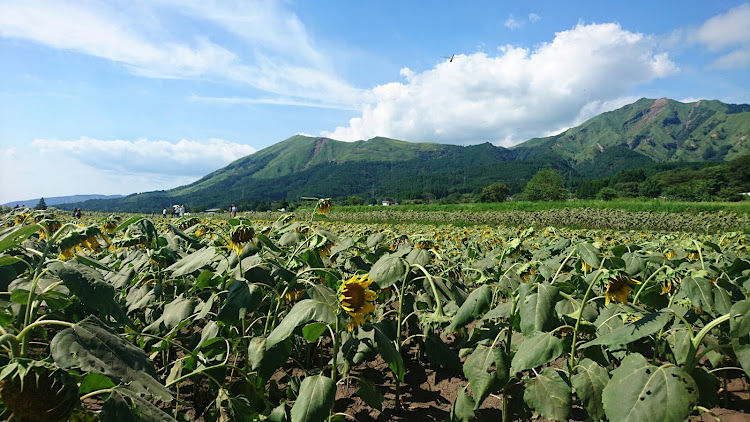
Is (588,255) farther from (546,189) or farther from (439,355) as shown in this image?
(546,189)

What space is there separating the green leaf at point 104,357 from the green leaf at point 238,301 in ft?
2.23

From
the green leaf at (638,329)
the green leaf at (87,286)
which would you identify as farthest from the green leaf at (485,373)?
the green leaf at (87,286)

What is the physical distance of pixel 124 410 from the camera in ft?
3.31

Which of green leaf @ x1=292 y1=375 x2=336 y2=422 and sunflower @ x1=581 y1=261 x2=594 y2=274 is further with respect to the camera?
sunflower @ x1=581 y1=261 x2=594 y2=274

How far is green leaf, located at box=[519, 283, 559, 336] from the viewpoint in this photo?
5.28ft

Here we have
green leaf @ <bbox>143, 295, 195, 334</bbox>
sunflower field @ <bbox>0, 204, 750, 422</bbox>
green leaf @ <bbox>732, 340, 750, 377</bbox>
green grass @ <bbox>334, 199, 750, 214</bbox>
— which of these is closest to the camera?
sunflower field @ <bbox>0, 204, 750, 422</bbox>

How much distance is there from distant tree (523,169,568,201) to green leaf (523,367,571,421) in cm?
8647

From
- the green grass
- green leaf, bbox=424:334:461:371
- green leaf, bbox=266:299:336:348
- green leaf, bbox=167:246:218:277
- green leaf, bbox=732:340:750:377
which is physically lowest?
the green grass

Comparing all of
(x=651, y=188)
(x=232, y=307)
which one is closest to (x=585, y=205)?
(x=232, y=307)

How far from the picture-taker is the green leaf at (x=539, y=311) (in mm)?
1609

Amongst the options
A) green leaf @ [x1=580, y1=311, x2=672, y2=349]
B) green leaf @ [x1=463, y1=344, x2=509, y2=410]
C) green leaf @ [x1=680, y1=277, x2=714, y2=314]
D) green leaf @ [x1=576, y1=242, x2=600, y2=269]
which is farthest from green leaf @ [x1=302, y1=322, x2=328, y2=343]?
green leaf @ [x1=680, y1=277, x2=714, y2=314]

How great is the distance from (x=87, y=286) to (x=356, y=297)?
1.11 metres

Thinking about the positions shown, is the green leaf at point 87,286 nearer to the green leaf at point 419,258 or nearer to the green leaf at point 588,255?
the green leaf at point 419,258

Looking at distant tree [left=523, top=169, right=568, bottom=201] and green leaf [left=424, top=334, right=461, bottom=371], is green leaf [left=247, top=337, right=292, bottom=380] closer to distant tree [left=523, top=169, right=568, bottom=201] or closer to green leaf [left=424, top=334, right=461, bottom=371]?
green leaf [left=424, top=334, right=461, bottom=371]
